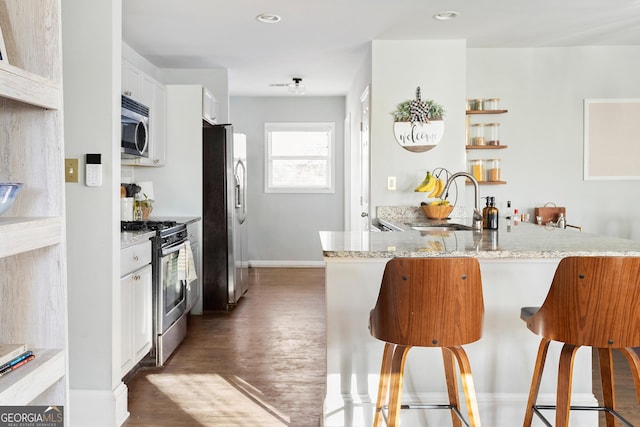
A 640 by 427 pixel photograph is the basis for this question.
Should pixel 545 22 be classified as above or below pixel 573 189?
above

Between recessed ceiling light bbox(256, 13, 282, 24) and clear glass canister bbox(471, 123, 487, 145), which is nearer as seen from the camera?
recessed ceiling light bbox(256, 13, 282, 24)

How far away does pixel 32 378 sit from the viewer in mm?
1290

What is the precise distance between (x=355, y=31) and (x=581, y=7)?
1.59 metres

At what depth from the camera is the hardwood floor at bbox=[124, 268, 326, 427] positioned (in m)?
2.59

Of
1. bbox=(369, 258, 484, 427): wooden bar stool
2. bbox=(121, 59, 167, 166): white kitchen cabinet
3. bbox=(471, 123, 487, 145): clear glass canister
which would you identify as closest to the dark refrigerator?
bbox=(121, 59, 167, 166): white kitchen cabinet

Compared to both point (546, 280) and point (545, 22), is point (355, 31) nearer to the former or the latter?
point (545, 22)

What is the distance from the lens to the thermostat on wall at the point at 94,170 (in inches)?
97.0

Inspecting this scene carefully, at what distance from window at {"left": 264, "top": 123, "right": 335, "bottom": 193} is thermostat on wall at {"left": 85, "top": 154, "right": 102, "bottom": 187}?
4889mm

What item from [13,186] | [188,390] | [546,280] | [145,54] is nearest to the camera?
[13,186]

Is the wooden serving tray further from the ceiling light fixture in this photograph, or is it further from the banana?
the ceiling light fixture

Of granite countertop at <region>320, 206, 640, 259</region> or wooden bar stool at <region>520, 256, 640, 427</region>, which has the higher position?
granite countertop at <region>320, 206, 640, 259</region>

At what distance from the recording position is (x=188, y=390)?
2.91 metres

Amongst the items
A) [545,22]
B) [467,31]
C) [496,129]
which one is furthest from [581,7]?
[496,129]

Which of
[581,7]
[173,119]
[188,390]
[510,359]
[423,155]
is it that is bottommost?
[188,390]
